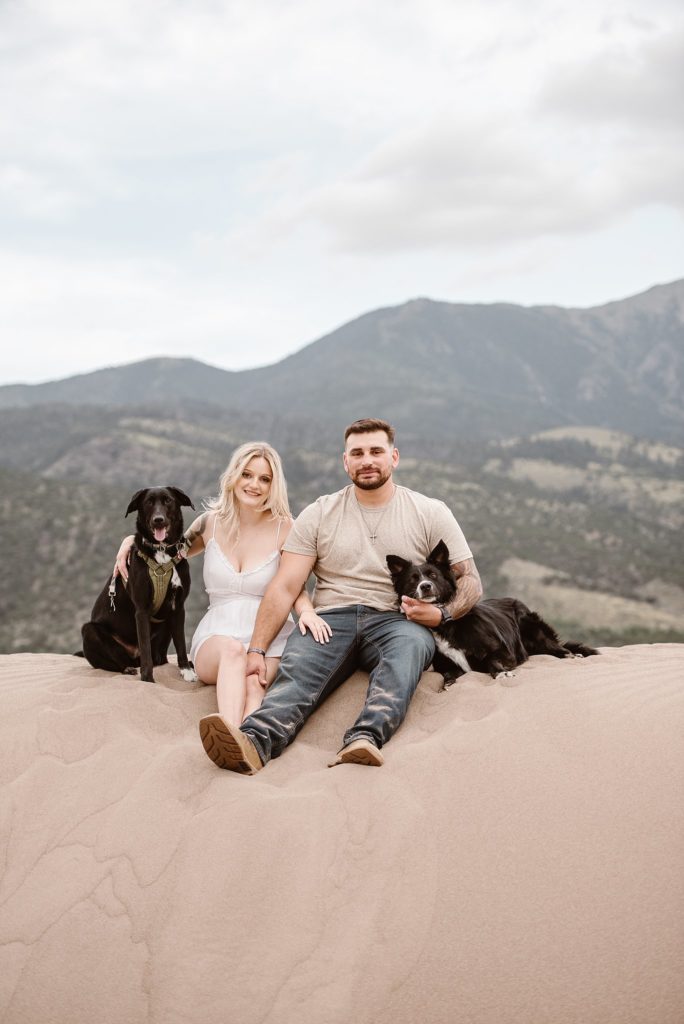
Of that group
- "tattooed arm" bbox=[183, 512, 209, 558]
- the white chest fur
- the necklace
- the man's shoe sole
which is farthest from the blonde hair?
the man's shoe sole

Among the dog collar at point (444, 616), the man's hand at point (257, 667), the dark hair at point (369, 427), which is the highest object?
the dark hair at point (369, 427)

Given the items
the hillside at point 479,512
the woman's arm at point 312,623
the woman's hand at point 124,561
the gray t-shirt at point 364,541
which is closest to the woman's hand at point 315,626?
the woman's arm at point 312,623

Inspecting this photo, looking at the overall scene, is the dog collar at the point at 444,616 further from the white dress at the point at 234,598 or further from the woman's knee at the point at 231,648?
the woman's knee at the point at 231,648

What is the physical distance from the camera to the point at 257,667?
458cm

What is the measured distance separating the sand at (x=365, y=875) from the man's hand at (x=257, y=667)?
0.68 metres

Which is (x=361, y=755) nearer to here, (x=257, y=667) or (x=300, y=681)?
(x=300, y=681)

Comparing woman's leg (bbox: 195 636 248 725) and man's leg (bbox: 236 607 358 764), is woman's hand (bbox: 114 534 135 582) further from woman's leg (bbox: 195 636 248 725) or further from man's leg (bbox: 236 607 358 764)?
man's leg (bbox: 236 607 358 764)

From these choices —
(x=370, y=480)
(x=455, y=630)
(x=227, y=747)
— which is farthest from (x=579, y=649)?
(x=227, y=747)

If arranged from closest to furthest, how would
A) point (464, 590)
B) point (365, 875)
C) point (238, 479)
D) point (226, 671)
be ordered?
point (365, 875), point (226, 671), point (464, 590), point (238, 479)

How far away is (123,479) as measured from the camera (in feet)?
285

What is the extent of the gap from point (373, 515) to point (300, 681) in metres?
1.20

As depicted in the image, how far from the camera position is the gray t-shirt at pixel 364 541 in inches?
191

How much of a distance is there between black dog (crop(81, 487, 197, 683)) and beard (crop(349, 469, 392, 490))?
130 centimetres

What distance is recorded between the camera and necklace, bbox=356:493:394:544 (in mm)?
4891
